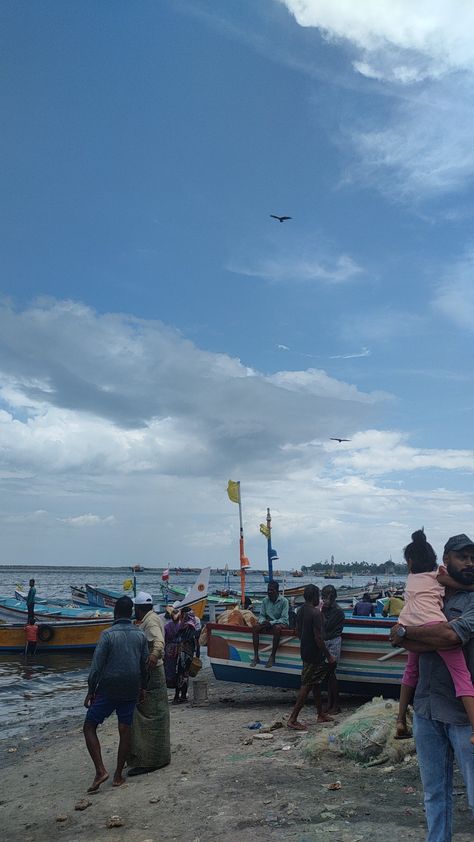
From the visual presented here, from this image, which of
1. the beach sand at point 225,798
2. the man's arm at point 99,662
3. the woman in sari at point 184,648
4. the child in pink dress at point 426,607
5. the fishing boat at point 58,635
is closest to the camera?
the child in pink dress at point 426,607

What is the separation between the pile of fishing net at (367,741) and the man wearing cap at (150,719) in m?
1.71

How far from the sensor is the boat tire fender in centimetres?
2389

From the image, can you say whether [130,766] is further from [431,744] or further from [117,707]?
[431,744]

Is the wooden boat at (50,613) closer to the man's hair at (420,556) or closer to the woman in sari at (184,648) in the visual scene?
the woman in sari at (184,648)

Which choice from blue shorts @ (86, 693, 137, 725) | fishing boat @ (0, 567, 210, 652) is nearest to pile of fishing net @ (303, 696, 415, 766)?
blue shorts @ (86, 693, 137, 725)

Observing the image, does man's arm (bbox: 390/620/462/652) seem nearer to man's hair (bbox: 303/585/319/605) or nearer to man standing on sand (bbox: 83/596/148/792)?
Answer: man standing on sand (bbox: 83/596/148/792)

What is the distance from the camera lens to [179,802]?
246 inches

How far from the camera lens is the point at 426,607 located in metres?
3.75

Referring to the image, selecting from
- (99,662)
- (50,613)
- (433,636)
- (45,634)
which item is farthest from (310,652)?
(50,613)

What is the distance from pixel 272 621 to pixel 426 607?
25.5 ft

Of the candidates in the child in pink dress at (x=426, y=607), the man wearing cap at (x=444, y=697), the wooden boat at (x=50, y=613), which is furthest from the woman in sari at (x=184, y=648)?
the wooden boat at (x=50, y=613)

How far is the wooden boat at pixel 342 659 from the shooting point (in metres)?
10.1

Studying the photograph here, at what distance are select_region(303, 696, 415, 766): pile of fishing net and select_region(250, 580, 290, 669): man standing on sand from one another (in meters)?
3.34

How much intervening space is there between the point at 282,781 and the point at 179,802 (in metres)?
1.06
